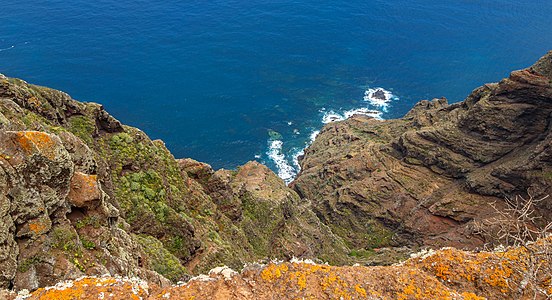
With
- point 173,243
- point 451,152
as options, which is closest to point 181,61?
point 451,152

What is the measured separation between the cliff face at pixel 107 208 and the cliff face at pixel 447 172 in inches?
949

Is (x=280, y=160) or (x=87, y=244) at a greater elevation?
(x=87, y=244)

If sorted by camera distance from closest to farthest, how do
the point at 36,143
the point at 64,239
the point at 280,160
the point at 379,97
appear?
the point at 64,239
the point at 36,143
the point at 280,160
the point at 379,97

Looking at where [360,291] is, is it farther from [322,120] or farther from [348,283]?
[322,120]

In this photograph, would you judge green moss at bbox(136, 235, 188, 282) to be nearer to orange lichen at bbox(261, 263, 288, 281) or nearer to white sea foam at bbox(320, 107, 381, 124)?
orange lichen at bbox(261, 263, 288, 281)

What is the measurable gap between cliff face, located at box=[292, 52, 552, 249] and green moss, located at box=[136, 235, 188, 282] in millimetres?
57459

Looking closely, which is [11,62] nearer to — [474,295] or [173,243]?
[173,243]

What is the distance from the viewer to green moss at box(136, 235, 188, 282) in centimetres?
2816

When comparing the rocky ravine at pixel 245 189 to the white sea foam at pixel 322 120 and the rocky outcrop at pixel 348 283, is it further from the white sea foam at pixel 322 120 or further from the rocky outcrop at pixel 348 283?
the white sea foam at pixel 322 120

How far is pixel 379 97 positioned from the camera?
168250 millimetres

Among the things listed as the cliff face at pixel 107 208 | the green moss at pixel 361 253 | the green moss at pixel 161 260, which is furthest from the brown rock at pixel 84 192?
the green moss at pixel 361 253

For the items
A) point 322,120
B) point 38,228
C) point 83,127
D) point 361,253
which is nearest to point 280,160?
point 322,120

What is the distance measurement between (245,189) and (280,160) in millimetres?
77920

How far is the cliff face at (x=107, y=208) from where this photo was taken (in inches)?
662
